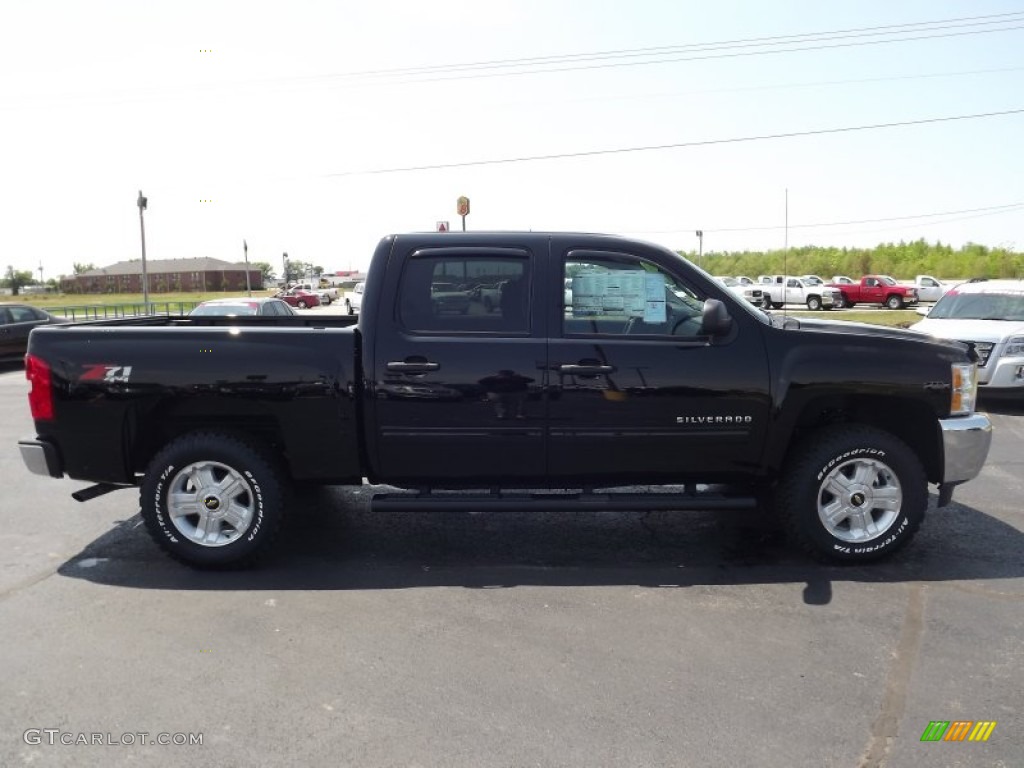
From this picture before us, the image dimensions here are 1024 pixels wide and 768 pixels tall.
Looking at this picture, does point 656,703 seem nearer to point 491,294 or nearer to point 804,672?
point 804,672

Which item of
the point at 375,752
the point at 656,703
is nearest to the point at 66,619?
the point at 375,752

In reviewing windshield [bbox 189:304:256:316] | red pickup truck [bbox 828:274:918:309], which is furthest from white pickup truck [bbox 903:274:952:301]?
windshield [bbox 189:304:256:316]

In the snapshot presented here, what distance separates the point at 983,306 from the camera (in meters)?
11.7

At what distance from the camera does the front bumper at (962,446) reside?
486 cm

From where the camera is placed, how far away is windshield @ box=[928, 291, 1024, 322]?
1136cm

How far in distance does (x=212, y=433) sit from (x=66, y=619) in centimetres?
125

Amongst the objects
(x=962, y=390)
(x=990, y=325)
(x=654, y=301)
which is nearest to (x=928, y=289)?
(x=990, y=325)

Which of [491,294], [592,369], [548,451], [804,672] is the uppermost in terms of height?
[491,294]

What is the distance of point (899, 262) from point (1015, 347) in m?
74.1

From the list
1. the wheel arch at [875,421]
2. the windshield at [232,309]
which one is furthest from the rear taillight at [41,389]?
the windshield at [232,309]

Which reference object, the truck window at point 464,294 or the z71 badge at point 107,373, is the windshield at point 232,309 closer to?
the z71 badge at point 107,373

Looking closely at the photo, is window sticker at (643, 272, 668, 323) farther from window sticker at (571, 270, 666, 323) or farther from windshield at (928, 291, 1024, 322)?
windshield at (928, 291, 1024, 322)

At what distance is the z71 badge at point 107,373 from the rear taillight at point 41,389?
0.23m

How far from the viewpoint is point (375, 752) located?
3.02 m
